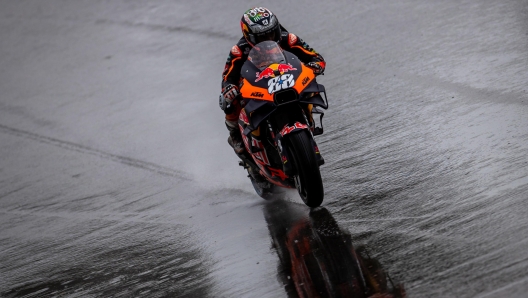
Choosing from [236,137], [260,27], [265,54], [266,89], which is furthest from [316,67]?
[236,137]

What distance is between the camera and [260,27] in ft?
25.9

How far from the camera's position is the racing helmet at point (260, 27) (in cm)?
789

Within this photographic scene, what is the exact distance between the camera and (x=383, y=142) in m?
8.77

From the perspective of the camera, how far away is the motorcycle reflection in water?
215 inches

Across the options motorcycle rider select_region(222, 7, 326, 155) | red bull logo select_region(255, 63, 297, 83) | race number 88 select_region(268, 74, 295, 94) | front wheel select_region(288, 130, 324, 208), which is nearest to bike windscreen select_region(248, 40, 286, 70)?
red bull logo select_region(255, 63, 297, 83)

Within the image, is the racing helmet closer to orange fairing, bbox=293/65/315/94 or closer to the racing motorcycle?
the racing motorcycle

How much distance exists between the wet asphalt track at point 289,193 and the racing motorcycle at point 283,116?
0.44m

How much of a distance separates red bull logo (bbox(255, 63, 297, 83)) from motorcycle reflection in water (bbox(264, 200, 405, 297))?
4.44 ft

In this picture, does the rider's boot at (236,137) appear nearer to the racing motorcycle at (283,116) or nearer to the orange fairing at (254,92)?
the racing motorcycle at (283,116)

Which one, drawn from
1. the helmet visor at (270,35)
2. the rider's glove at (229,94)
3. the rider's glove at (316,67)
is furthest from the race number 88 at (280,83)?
the helmet visor at (270,35)

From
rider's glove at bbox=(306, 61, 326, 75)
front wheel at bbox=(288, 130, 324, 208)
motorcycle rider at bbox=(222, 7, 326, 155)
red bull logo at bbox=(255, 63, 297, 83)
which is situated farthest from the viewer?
motorcycle rider at bbox=(222, 7, 326, 155)

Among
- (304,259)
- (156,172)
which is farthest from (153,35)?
(304,259)

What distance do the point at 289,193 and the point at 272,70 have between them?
5.73 feet

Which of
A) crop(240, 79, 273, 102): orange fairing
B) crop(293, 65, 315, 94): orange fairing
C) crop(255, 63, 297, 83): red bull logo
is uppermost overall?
crop(255, 63, 297, 83): red bull logo
